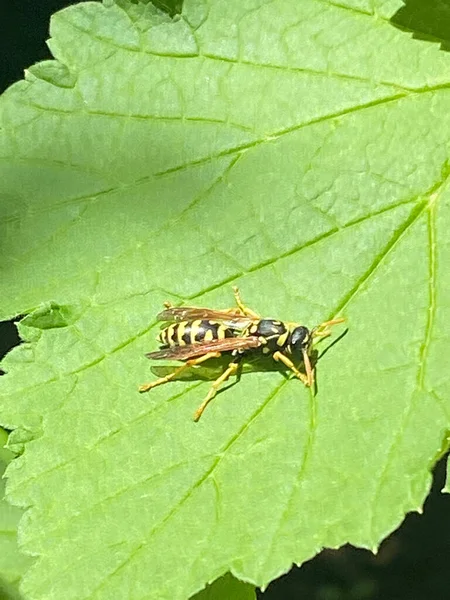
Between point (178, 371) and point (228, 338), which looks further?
point (228, 338)

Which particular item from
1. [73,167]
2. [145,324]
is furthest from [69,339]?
[73,167]

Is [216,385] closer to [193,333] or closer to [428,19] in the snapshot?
[193,333]

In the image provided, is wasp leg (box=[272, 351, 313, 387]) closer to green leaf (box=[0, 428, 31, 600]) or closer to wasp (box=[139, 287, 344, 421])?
wasp (box=[139, 287, 344, 421])

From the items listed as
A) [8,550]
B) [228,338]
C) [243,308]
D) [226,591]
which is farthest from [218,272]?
[8,550]

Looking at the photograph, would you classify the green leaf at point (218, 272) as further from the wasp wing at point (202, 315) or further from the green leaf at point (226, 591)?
the green leaf at point (226, 591)

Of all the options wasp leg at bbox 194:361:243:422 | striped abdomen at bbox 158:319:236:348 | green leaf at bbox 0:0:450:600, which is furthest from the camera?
striped abdomen at bbox 158:319:236:348

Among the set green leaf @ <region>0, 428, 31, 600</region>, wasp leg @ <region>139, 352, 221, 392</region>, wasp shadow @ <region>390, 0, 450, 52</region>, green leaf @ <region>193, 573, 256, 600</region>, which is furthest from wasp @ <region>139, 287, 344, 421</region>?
wasp shadow @ <region>390, 0, 450, 52</region>

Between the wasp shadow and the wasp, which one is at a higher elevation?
the wasp shadow
